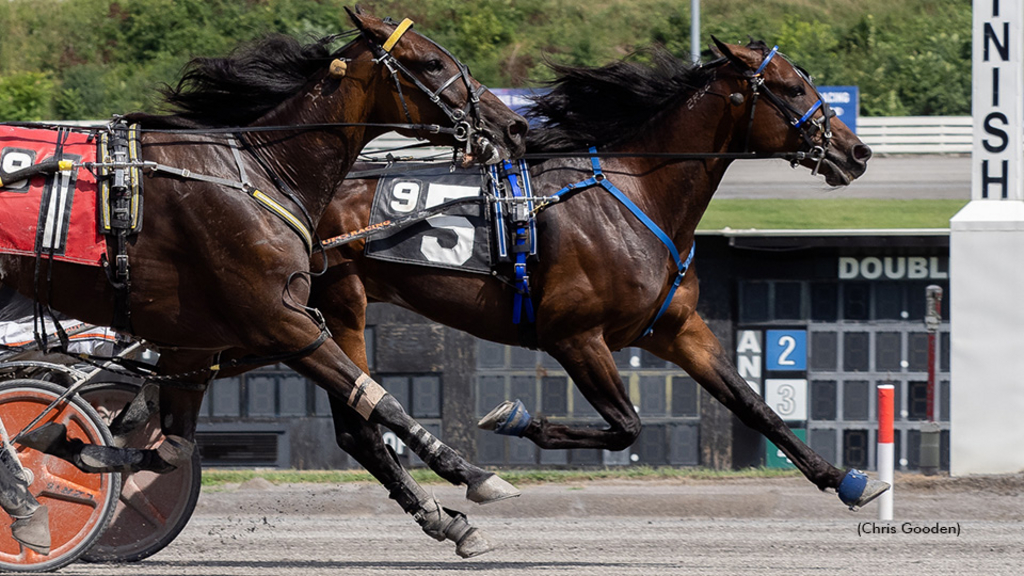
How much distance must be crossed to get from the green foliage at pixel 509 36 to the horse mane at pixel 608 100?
16128 mm

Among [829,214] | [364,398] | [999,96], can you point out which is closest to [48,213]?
[364,398]

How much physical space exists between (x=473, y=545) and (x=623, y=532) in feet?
6.08

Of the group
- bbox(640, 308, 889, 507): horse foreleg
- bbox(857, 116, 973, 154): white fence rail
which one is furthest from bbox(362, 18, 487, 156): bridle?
bbox(857, 116, 973, 154): white fence rail

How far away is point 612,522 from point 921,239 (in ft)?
11.0

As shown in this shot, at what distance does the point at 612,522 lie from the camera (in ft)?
24.7

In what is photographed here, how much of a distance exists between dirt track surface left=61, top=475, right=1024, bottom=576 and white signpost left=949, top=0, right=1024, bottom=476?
0.97ft

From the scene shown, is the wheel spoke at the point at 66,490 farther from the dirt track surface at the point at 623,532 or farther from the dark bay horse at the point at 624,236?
the dark bay horse at the point at 624,236

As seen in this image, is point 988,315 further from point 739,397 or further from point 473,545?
point 473,545

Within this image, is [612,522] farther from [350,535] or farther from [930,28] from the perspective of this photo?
[930,28]

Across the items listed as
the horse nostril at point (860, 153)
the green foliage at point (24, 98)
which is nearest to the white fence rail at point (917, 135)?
the green foliage at point (24, 98)

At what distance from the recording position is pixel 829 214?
12609mm

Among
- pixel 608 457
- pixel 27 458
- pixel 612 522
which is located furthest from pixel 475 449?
pixel 27 458

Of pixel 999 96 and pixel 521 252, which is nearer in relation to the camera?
pixel 521 252

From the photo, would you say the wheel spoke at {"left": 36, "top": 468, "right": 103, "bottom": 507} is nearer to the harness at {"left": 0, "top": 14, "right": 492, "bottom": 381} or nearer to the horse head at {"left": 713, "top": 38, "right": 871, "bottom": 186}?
the harness at {"left": 0, "top": 14, "right": 492, "bottom": 381}
